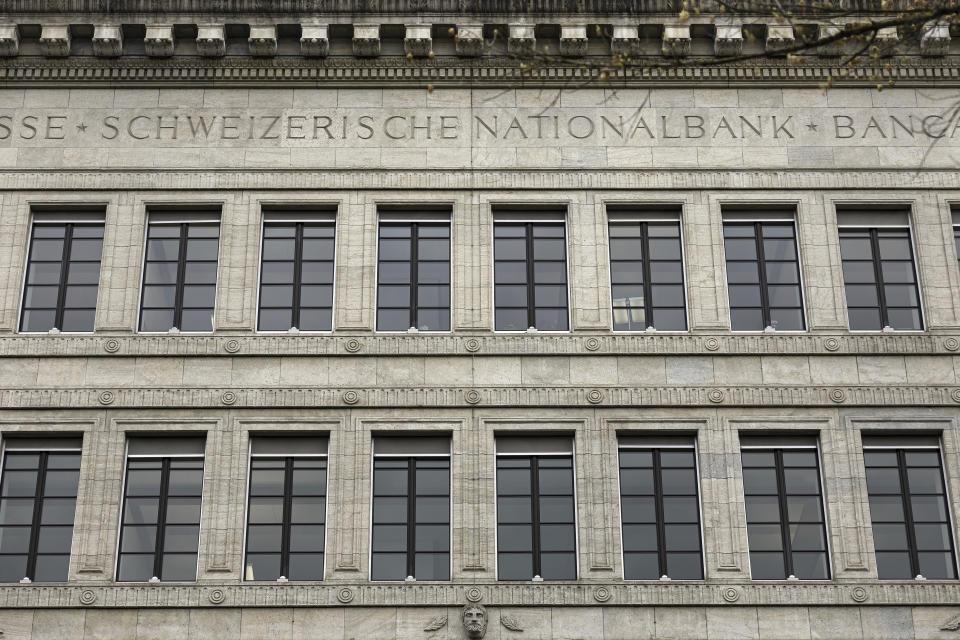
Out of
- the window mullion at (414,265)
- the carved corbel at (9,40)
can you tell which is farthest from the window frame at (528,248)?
the carved corbel at (9,40)

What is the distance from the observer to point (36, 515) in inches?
984

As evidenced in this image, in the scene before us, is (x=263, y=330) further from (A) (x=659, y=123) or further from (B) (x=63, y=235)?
(A) (x=659, y=123)

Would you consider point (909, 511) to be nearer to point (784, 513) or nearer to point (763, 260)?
point (784, 513)

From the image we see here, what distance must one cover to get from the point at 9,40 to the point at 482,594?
13.8 metres

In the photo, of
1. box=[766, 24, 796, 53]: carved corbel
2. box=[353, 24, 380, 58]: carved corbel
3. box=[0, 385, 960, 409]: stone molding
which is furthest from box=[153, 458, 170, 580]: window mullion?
box=[766, 24, 796, 53]: carved corbel

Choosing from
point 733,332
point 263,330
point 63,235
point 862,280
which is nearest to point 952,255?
A: point 862,280

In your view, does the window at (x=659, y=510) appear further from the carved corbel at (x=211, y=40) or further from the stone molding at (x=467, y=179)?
the carved corbel at (x=211, y=40)

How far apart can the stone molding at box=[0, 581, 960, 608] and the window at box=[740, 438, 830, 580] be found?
0.54 metres

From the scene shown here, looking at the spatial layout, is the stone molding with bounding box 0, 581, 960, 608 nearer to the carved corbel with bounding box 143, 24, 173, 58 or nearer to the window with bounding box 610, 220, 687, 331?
the window with bounding box 610, 220, 687, 331

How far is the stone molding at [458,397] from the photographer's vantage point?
83.6ft

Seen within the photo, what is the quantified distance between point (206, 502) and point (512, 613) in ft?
18.2

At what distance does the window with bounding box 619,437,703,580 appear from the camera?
24.7 metres

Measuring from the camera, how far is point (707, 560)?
80.4 feet

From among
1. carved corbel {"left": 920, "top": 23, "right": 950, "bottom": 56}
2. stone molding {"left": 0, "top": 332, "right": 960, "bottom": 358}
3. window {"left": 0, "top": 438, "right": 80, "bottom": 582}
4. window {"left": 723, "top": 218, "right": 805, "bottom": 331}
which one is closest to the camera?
window {"left": 0, "top": 438, "right": 80, "bottom": 582}
